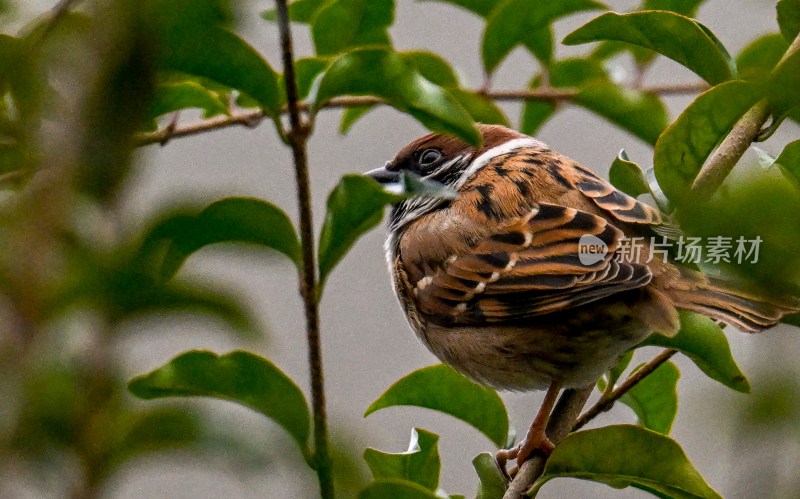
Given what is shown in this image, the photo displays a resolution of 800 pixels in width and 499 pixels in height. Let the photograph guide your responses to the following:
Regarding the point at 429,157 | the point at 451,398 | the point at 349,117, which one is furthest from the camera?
the point at 429,157

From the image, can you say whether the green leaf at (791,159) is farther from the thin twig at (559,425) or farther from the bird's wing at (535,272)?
the thin twig at (559,425)

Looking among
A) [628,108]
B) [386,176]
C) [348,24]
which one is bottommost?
[386,176]

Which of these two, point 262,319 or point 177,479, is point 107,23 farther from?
point 177,479

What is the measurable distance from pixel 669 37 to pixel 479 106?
1.02 m

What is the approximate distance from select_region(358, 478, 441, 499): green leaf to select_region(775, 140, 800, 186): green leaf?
137 cm

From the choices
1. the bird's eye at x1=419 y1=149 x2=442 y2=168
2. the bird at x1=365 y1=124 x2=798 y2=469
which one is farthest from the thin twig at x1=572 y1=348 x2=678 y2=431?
the bird's eye at x1=419 y1=149 x2=442 y2=168

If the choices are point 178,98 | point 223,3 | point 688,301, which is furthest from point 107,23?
point 688,301

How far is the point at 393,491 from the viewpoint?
1743 mm

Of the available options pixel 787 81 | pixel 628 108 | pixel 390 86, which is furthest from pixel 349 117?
pixel 787 81

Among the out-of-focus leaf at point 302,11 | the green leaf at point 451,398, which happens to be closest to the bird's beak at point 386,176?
the out-of-focus leaf at point 302,11

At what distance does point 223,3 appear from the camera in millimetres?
944

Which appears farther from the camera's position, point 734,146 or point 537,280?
point 537,280

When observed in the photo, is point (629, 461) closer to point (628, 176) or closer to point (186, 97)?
point (628, 176)

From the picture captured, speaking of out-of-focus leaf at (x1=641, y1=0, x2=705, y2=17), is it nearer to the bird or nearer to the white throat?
the bird
